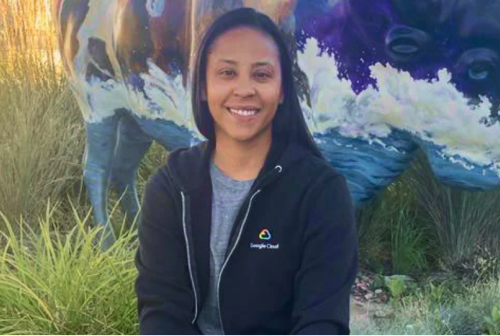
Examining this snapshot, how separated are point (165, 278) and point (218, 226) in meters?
0.18

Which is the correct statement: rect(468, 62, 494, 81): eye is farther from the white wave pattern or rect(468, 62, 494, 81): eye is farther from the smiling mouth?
the smiling mouth

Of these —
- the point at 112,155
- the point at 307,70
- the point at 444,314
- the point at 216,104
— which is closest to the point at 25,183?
the point at 112,155

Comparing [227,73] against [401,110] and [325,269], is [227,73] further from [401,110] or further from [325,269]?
[401,110]

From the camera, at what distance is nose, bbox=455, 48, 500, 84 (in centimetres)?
268

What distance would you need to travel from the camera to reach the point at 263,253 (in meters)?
1.91

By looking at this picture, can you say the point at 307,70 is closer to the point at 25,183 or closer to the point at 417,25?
the point at 417,25

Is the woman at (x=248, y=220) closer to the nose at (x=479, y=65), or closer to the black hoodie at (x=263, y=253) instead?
the black hoodie at (x=263, y=253)

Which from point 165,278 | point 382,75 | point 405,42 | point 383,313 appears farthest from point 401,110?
point 165,278

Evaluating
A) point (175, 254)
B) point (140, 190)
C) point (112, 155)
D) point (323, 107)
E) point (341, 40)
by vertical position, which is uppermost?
point (341, 40)

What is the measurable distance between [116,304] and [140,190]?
2.04m

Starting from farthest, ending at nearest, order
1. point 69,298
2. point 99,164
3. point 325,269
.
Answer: point 99,164 → point 69,298 → point 325,269

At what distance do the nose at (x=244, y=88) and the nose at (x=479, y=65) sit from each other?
3.45ft

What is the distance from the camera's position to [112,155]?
407 centimetres

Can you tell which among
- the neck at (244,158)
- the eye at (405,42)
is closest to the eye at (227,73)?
the neck at (244,158)
